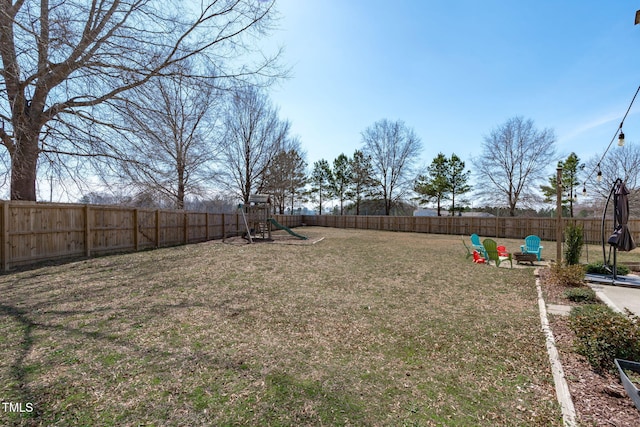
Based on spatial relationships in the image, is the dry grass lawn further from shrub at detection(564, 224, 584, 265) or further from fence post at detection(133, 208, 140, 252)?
fence post at detection(133, 208, 140, 252)

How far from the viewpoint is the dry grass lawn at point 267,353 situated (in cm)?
204

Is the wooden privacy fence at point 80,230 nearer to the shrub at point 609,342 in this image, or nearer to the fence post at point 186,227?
the fence post at point 186,227

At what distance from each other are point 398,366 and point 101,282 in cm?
563

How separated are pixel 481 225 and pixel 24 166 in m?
25.0

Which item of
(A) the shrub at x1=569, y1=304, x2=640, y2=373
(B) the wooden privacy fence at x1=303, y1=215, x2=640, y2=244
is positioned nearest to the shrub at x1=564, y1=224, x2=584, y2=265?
(A) the shrub at x1=569, y1=304, x2=640, y2=373

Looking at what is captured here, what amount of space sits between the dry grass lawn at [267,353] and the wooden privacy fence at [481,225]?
1534 cm

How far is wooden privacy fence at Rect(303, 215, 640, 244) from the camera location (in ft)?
56.0

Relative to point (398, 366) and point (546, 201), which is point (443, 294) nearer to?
point (398, 366)

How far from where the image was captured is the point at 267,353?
9.52 feet

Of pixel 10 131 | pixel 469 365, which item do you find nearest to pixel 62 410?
pixel 469 365

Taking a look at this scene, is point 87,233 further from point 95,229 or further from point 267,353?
point 267,353

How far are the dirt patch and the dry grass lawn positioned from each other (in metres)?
0.18

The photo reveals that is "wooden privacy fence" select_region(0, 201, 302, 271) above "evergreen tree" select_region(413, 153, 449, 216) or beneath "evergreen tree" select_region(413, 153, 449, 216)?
beneath

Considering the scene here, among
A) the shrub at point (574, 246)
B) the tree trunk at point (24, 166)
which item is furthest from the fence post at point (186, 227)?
the shrub at point (574, 246)
